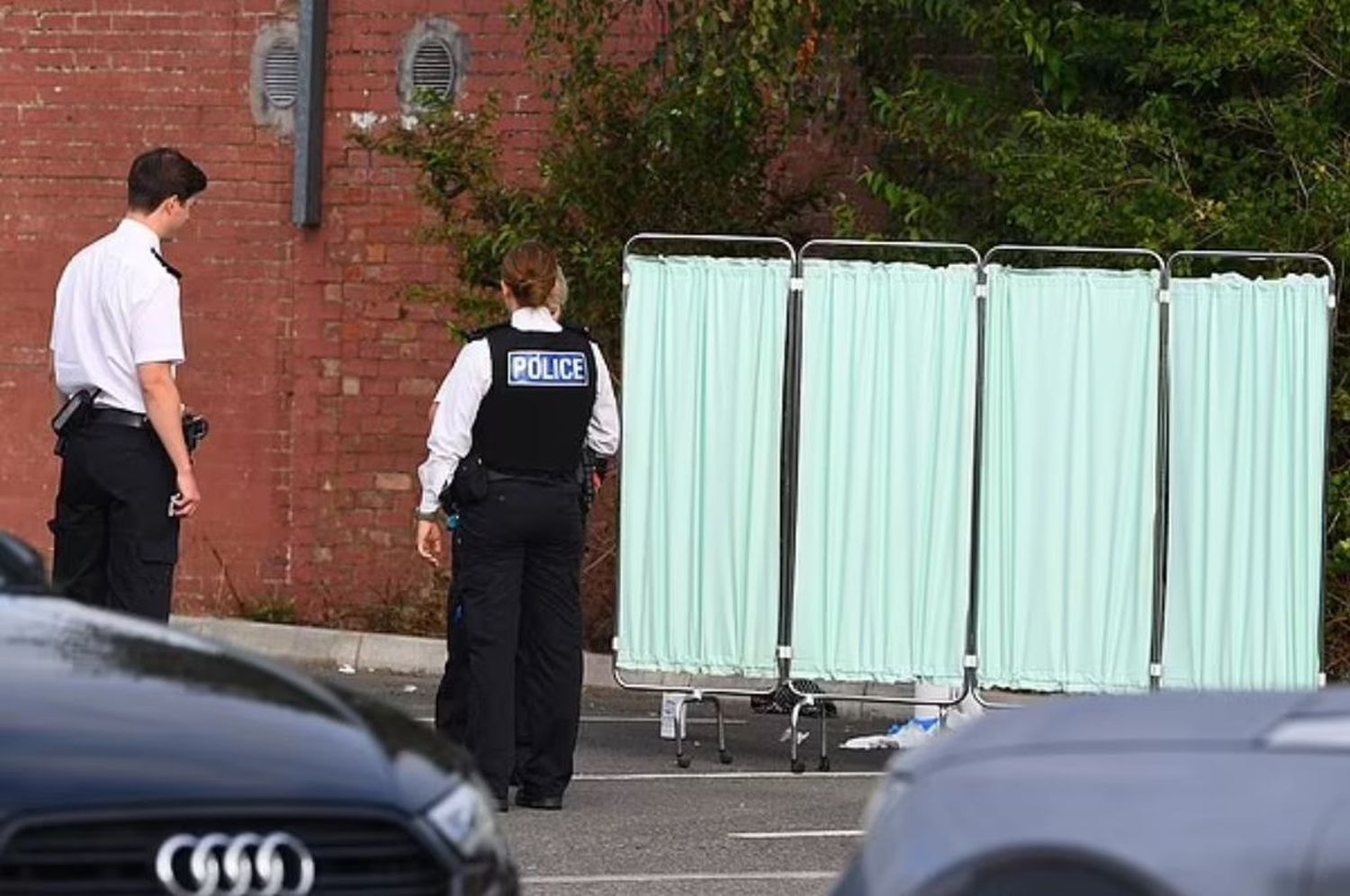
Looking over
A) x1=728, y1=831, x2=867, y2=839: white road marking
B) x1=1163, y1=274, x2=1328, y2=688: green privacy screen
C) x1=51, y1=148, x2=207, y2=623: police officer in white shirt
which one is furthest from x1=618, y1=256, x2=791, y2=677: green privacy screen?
x1=51, y1=148, x2=207, y2=623: police officer in white shirt

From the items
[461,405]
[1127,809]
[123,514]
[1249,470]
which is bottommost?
[1127,809]

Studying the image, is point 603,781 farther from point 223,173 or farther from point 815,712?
point 223,173

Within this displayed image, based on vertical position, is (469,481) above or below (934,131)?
below

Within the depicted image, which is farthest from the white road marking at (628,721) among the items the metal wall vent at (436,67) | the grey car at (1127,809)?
the grey car at (1127,809)

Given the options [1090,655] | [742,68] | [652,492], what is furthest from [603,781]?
Answer: [742,68]

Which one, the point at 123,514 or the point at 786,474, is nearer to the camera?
the point at 123,514

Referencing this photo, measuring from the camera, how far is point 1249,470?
446 inches

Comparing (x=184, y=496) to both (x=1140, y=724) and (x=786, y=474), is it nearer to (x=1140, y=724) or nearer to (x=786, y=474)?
(x=786, y=474)

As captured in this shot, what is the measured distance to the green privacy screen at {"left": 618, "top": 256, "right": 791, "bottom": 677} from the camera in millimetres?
11484

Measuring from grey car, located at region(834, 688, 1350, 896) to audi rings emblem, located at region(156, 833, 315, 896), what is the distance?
1013 mm

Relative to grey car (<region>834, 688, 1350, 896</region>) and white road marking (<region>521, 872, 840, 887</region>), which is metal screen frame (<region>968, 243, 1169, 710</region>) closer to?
white road marking (<region>521, 872, 840, 887</region>)

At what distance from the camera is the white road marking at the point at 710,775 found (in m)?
11.2

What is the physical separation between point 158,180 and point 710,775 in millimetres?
3158

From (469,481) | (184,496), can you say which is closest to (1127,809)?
(184,496)
